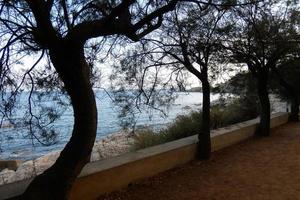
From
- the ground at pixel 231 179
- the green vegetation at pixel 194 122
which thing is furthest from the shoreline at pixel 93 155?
the ground at pixel 231 179

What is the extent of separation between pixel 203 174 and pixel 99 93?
2529 millimetres

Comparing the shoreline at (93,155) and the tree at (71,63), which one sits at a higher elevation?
the tree at (71,63)

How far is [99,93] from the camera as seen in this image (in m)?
7.80

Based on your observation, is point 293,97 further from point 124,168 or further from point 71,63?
point 71,63

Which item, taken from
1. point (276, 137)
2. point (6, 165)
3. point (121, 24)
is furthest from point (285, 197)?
point (6, 165)

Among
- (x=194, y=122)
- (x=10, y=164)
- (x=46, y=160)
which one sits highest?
(x=194, y=122)

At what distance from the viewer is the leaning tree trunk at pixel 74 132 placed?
492cm

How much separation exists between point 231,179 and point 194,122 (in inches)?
271

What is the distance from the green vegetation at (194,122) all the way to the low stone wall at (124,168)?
302cm

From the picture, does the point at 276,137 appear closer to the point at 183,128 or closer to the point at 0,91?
the point at 183,128

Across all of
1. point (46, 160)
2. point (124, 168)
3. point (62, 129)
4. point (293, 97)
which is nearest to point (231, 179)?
point (124, 168)

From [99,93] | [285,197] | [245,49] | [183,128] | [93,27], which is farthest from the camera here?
[183,128]

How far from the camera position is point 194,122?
1439cm

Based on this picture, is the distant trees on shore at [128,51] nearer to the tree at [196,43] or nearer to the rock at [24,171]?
the tree at [196,43]
